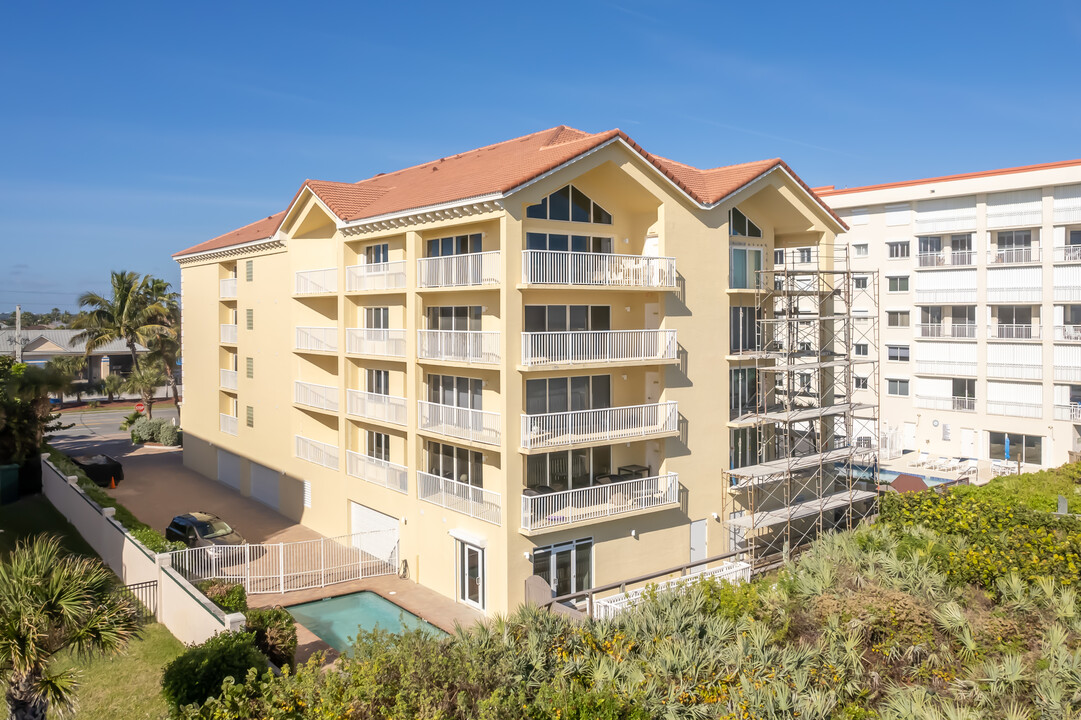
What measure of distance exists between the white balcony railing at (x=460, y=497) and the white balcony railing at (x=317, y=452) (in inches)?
226

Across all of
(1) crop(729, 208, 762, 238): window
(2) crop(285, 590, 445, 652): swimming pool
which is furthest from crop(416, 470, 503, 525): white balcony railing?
(1) crop(729, 208, 762, 238): window

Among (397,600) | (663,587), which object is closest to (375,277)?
(397,600)

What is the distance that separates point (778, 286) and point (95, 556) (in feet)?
77.8

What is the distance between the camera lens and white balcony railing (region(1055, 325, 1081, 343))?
39.2m

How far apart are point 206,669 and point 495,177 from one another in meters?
13.9

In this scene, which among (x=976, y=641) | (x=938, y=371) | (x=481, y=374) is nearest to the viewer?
(x=976, y=641)

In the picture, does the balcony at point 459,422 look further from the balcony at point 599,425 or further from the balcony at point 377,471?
the balcony at point 377,471

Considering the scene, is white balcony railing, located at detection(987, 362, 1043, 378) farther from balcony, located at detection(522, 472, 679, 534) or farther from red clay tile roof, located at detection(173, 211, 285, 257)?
red clay tile roof, located at detection(173, 211, 285, 257)

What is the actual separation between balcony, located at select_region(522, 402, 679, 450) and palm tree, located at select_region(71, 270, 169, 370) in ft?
133

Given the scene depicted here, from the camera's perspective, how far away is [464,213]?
21.6m

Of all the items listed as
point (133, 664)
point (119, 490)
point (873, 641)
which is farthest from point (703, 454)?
point (119, 490)

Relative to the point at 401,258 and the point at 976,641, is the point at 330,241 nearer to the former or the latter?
the point at 401,258

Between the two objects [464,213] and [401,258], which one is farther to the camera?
[401,258]

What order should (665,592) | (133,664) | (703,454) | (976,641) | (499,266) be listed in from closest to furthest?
(976,641) < (665,592) < (133,664) < (499,266) < (703,454)
